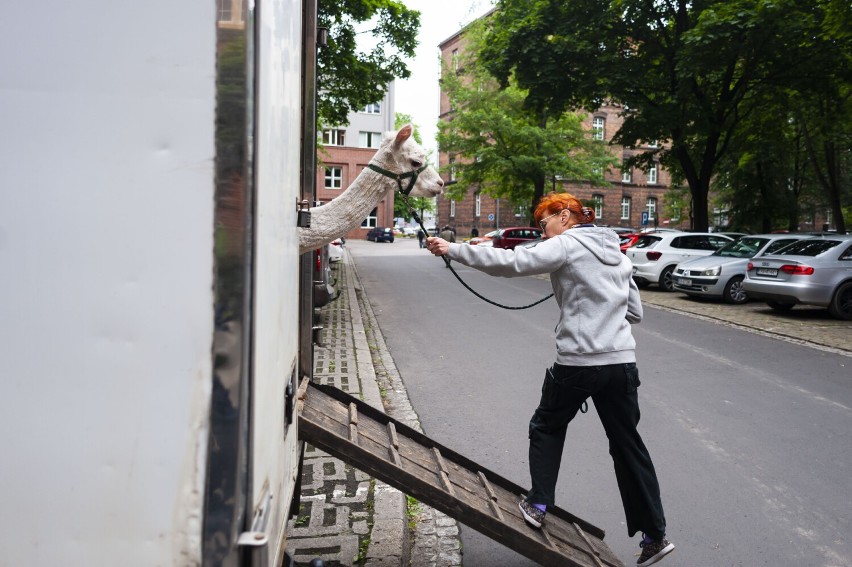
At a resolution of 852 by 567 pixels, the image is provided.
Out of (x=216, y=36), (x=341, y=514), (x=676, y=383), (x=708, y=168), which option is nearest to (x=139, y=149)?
(x=216, y=36)

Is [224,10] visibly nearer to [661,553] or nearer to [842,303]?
[661,553]

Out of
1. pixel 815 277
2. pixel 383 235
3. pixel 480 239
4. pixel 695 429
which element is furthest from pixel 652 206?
pixel 480 239

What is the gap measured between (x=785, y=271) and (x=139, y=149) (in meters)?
14.7

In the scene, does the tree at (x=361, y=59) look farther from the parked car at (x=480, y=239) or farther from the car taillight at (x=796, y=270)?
the car taillight at (x=796, y=270)

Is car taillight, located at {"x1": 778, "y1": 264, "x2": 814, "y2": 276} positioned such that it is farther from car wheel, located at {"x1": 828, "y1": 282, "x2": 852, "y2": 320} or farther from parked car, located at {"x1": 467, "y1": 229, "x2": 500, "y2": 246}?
parked car, located at {"x1": 467, "y1": 229, "x2": 500, "y2": 246}

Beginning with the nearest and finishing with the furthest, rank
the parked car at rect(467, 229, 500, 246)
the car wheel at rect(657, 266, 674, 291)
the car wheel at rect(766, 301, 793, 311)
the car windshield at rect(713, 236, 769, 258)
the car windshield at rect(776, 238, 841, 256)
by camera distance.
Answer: the parked car at rect(467, 229, 500, 246) < the car windshield at rect(776, 238, 841, 256) < the car wheel at rect(766, 301, 793, 311) < the car windshield at rect(713, 236, 769, 258) < the car wheel at rect(657, 266, 674, 291)

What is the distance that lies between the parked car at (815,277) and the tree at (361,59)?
11818 mm

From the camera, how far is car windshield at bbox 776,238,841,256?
14327 millimetres

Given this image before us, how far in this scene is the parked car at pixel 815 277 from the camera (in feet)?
45.6

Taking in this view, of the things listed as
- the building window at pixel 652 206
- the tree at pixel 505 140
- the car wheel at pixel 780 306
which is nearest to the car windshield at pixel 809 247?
the car wheel at pixel 780 306

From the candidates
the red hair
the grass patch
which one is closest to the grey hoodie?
the red hair

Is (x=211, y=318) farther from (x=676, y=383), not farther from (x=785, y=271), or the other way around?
(x=785, y=271)

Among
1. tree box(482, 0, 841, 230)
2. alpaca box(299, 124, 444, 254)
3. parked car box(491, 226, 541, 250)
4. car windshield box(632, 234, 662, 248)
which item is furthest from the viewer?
parked car box(491, 226, 541, 250)

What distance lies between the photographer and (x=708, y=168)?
2450cm
